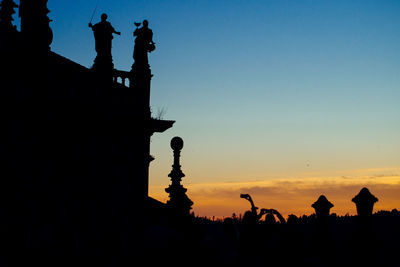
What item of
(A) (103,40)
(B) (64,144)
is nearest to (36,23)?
(A) (103,40)

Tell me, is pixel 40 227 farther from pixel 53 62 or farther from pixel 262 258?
pixel 262 258

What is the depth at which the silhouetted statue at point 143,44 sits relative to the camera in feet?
Answer: 58.6

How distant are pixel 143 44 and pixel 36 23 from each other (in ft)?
14.2

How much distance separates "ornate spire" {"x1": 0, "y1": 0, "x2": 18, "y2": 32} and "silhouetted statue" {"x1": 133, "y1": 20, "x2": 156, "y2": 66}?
4731 millimetres

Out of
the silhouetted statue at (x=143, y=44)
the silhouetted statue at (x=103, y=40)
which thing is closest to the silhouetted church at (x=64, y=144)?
the silhouetted statue at (x=103, y=40)

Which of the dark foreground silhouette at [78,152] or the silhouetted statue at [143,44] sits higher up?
the silhouetted statue at [143,44]

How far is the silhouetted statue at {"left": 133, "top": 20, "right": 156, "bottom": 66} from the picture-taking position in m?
17.9

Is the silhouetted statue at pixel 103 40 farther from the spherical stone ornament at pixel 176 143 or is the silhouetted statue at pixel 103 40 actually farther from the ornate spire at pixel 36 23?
the spherical stone ornament at pixel 176 143

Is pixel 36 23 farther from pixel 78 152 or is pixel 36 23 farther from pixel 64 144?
pixel 78 152

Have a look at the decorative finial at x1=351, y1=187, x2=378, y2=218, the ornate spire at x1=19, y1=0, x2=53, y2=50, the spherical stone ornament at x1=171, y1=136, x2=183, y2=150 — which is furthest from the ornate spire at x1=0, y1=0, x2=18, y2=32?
the decorative finial at x1=351, y1=187, x2=378, y2=218

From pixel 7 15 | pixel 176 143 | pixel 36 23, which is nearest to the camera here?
pixel 7 15

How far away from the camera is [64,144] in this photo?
49.4 ft

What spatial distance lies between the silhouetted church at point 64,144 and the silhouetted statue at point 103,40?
20 cm

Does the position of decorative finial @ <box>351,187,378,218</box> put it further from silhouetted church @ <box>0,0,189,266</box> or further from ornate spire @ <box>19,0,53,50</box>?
ornate spire @ <box>19,0,53,50</box>
